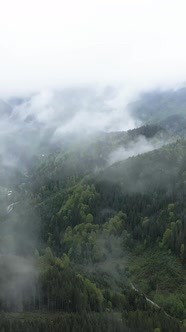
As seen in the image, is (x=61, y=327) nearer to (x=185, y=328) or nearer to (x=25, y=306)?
(x=25, y=306)

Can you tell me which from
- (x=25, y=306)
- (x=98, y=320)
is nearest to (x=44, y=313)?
(x=25, y=306)

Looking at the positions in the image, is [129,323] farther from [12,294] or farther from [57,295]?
[12,294]

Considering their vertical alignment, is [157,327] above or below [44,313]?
below

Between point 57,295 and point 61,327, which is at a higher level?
point 57,295

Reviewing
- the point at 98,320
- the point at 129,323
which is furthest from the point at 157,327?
the point at 98,320

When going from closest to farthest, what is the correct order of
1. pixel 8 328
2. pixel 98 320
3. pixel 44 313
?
1. pixel 8 328
2. pixel 98 320
3. pixel 44 313

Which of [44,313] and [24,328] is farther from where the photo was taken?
[44,313]

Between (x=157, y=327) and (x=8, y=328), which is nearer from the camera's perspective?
(x=8, y=328)

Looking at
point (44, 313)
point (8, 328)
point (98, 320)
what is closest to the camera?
point (8, 328)

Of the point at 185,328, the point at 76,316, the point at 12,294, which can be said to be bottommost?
the point at 185,328
